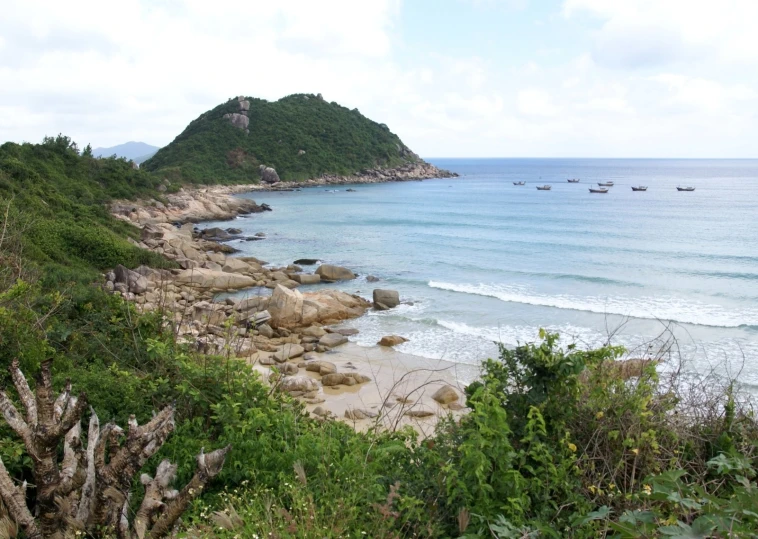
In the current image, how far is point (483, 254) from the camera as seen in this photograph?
100 ft

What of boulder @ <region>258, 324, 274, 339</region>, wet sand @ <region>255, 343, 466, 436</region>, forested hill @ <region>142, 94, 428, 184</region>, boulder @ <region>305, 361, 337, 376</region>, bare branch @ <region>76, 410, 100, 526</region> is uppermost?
forested hill @ <region>142, 94, 428, 184</region>

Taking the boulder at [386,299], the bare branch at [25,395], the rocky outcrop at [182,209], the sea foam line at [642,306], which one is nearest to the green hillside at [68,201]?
the rocky outcrop at [182,209]

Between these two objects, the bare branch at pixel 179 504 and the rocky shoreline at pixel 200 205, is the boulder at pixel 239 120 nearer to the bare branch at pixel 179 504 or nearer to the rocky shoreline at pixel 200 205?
the rocky shoreline at pixel 200 205

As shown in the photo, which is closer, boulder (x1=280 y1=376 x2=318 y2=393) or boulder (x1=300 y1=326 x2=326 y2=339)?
boulder (x1=280 y1=376 x2=318 y2=393)

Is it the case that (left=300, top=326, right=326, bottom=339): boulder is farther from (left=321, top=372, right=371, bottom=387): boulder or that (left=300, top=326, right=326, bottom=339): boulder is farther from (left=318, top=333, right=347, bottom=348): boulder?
(left=321, top=372, right=371, bottom=387): boulder

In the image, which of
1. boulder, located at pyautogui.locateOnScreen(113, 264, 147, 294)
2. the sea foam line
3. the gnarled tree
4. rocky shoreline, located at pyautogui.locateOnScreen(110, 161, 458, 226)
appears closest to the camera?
the gnarled tree

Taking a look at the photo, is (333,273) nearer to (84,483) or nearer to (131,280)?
(131,280)

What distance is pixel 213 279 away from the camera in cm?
2209

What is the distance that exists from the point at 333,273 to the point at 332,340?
9.06 meters

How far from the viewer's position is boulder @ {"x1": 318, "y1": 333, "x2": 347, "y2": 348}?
15.7 metres

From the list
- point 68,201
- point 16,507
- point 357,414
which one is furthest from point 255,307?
point 68,201

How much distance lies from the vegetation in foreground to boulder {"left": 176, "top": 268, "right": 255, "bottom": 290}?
50.2ft

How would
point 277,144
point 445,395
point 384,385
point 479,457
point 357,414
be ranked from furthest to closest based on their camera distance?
point 277,144 → point 384,385 → point 445,395 → point 357,414 → point 479,457

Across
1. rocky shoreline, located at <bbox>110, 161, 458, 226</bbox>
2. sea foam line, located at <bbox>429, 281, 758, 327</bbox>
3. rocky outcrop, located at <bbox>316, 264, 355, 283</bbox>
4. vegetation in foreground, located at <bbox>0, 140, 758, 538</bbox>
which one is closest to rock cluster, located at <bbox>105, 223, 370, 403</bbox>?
rocky outcrop, located at <bbox>316, 264, 355, 283</bbox>
